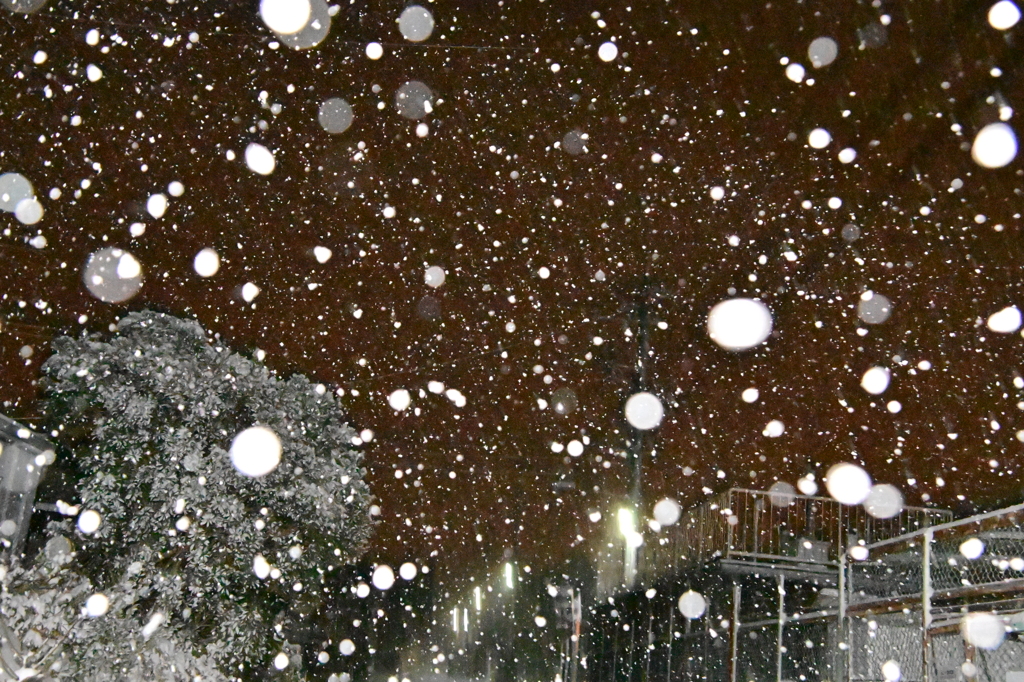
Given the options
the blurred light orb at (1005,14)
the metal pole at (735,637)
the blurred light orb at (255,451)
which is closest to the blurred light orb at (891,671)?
the metal pole at (735,637)

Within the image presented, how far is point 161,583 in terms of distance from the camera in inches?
406

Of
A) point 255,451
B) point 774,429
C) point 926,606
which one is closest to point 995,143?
point 926,606

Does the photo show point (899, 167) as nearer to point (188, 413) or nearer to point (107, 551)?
point (188, 413)

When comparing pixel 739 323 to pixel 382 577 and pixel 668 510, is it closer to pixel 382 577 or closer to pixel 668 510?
pixel 668 510

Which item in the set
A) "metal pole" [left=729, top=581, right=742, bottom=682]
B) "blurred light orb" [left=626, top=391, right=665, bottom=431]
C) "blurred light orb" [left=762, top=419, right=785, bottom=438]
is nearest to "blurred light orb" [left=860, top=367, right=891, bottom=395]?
"blurred light orb" [left=762, top=419, right=785, bottom=438]

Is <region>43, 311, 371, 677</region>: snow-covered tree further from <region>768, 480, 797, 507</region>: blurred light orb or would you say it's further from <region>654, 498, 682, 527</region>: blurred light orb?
<region>654, 498, 682, 527</region>: blurred light orb

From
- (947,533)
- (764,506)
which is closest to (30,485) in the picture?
(764,506)

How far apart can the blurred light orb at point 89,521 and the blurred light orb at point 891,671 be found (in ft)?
28.5

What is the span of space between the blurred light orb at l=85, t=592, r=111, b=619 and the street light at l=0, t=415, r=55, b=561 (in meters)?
6.40

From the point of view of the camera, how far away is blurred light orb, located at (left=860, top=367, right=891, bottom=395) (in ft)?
32.9

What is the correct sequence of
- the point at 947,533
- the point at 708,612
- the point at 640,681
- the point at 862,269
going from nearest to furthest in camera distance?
1. the point at 947,533
2. the point at 862,269
3. the point at 708,612
4. the point at 640,681

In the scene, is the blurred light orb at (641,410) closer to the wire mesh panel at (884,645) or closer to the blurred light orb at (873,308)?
the blurred light orb at (873,308)

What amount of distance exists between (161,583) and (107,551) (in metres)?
0.76

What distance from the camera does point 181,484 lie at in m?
10.5
